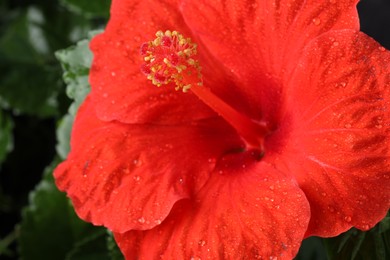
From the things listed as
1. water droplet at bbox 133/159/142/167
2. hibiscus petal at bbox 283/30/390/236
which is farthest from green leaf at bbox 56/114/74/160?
hibiscus petal at bbox 283/30/390/236

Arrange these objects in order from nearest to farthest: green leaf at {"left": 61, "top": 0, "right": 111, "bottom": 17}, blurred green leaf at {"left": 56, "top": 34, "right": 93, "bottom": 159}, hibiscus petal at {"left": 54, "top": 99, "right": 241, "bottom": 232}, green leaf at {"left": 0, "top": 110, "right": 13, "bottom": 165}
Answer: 1. hibiscus petal at {"left": 54, "top": 99, "right": 241, "bottom": 232}
2. blurred green leaf at {"left": 56, "top": 34, "right": 93, "bottom": 159}
3. green leaf at {"left": 61, "top": 0, "right": 111, "bottom": 17}
4. green leaf at {"left": 0, "top": 110, "right": 13, "bottom": 165}

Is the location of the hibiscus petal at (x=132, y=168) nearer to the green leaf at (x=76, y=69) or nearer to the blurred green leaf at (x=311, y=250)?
the green leaf at (x=76, y=69)

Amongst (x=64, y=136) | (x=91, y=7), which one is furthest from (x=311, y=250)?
(x=91, y=7)

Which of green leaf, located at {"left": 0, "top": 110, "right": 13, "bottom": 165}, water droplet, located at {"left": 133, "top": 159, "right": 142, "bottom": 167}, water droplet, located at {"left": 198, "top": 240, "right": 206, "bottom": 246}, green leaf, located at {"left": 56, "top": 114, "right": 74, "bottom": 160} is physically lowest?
green leaf, located at {"left": 0, "top": 110, "right": 13, "bottom": 165}

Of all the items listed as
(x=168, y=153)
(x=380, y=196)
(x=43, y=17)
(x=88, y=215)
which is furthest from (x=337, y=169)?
(x=43, y=17)

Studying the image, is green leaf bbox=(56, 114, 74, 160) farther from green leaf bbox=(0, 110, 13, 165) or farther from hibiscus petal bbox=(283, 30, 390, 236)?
hibiscus petal bbox=(283, 30, 390, 236)

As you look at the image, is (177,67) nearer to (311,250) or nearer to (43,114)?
(311,250)

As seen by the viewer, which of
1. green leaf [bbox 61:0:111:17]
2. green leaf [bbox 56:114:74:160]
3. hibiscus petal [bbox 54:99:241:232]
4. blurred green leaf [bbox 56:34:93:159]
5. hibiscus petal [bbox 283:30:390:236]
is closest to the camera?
hibiscus petal [bbox 283:30:390:236]
